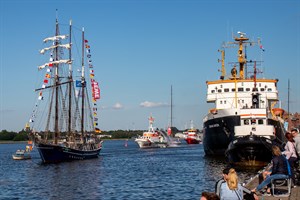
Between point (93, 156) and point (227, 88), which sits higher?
point (227, 88)

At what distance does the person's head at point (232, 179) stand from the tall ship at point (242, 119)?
28562 millimetres

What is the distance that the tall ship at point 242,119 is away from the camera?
136 feet

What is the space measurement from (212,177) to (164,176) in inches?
194

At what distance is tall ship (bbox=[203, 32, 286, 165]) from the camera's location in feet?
136

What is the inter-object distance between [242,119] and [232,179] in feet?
115

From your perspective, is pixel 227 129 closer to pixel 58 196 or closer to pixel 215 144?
pixel 215 144

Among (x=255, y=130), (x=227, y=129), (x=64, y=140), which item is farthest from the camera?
(x=64, y=140)

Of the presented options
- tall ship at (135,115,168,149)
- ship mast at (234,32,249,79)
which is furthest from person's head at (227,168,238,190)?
tall ship at (135,115,168,149)

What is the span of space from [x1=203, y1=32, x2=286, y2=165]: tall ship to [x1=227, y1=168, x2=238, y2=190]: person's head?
2856 cm

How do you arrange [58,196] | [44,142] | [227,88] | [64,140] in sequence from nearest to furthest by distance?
1. [58,196]
2. [227,88]
3. [44,142]
4. [64,140]

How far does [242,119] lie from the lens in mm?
46812

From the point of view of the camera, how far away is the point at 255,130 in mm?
44500

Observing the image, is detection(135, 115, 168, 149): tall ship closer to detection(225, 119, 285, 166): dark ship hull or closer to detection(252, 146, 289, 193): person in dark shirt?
detection(225, 119, 285, 166): dark ship hull

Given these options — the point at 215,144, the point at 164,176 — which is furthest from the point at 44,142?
the point at 164,176
